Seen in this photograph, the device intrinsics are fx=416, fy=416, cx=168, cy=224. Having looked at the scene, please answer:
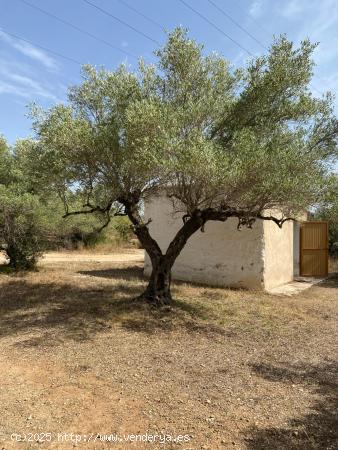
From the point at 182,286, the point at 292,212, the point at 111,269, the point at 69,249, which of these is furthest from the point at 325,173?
the point at 69,249

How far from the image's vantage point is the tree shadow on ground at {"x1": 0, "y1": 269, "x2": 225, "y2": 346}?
23.4 ft

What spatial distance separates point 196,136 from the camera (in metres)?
7.23

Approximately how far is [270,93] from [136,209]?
3541 mm

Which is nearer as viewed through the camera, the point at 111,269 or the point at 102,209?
the point at 102,209

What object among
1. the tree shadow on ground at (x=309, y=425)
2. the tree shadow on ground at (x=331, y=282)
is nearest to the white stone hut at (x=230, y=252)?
the tree shadow on ground at (x=331, y=282)

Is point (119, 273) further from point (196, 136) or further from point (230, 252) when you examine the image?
point (196, 136)

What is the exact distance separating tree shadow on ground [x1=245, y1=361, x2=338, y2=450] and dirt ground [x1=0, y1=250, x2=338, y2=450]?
12mm

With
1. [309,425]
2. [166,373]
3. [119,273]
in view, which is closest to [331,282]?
[119,273]

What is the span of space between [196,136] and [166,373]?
13.0 feet

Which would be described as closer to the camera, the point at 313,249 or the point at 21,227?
the point at 21,227

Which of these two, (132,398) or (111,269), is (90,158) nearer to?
(132,398)

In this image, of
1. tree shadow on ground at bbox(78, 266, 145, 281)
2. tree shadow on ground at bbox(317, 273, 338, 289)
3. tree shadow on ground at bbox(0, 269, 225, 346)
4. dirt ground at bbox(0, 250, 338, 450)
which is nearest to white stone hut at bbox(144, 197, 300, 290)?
tree shadow on ground at bbox(78, 266, 145, 281)

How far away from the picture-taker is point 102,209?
360 inches

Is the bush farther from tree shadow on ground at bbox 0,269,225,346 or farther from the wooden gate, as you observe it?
the wooden gate
